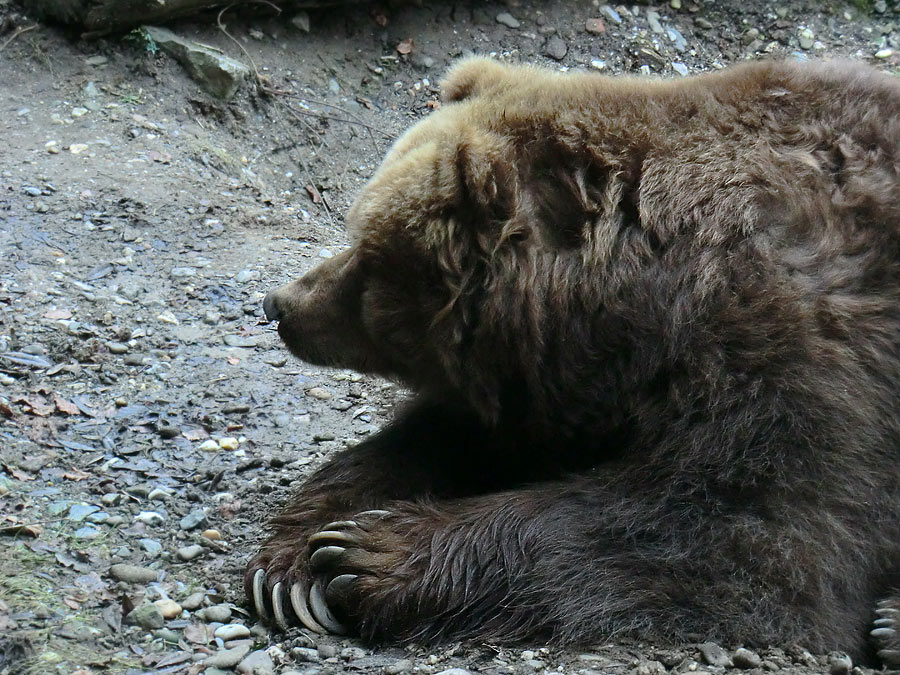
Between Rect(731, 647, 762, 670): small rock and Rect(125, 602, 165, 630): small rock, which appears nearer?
Rect(731, 647, 762, 670): small rock

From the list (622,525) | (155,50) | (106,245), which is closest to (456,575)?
(622,525)

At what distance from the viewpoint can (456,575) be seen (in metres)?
3.09

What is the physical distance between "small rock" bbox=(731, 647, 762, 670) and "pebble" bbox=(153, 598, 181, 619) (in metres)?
1.57

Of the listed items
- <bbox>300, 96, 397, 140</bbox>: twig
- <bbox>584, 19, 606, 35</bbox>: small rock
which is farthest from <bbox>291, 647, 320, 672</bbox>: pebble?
<bbox>584, 19, 606, 35</bbox>: small rock

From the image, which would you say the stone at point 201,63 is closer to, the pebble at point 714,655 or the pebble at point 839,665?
the pebble at point 714,655

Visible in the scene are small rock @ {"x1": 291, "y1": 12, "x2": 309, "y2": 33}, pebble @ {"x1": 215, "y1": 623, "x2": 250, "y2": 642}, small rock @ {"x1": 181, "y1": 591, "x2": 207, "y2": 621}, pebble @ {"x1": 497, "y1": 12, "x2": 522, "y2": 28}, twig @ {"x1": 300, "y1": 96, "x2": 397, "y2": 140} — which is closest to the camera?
pebble @ {"x1": 215, "y1": 623, "x2": 250, "y2": 642}

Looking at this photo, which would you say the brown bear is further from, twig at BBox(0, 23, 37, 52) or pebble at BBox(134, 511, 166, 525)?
twig at BBox(0, 23, 37, 52)

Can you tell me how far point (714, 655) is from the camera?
2.88 metres

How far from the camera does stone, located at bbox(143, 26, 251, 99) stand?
22.6 ft

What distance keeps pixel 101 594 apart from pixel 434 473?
3.78 feet

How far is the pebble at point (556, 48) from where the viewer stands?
7984mm

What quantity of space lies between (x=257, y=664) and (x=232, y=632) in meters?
0.25

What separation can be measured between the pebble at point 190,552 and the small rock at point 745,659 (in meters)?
1.73

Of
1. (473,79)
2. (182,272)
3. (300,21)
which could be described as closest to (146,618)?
(473,79)
